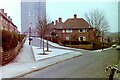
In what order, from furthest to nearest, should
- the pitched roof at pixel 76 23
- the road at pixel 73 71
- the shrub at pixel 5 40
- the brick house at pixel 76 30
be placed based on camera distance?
the pitched roof at pixel 76 23 < the brick house at pixel 76 30 < the shrub at pixel 5 40 < the road at pixel 73 71

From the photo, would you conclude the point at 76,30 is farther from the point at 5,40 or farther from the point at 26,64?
the point at 5,40

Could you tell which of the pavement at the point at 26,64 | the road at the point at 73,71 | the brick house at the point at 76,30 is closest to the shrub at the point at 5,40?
the pavement at the point at 26,64

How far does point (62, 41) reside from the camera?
185 ft

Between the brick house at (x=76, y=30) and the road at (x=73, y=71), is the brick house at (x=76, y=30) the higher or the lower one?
the higher one

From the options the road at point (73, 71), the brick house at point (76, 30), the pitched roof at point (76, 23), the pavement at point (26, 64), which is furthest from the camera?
the pitched roof at point (76, 23)

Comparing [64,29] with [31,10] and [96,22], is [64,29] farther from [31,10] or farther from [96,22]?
[31,10]

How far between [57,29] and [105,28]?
1469cm

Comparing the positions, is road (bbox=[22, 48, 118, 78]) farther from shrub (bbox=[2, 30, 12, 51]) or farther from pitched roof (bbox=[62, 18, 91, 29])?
pitched roof (bbox=[62, 18, 91, 29])

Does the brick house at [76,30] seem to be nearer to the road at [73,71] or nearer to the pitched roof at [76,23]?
the pitched roof at [76,23]

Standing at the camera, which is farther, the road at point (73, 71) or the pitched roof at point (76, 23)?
the pitched roof at point (76, 23)

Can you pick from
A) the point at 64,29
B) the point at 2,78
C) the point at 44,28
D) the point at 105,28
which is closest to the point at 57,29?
the point at 64,29

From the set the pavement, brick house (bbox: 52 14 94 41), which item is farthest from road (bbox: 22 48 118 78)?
brick house (bbox: 52 14 94 41)

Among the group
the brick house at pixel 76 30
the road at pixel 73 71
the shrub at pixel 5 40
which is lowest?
the road at pixel 73 71

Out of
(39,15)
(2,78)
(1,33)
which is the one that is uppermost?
(39,15)
